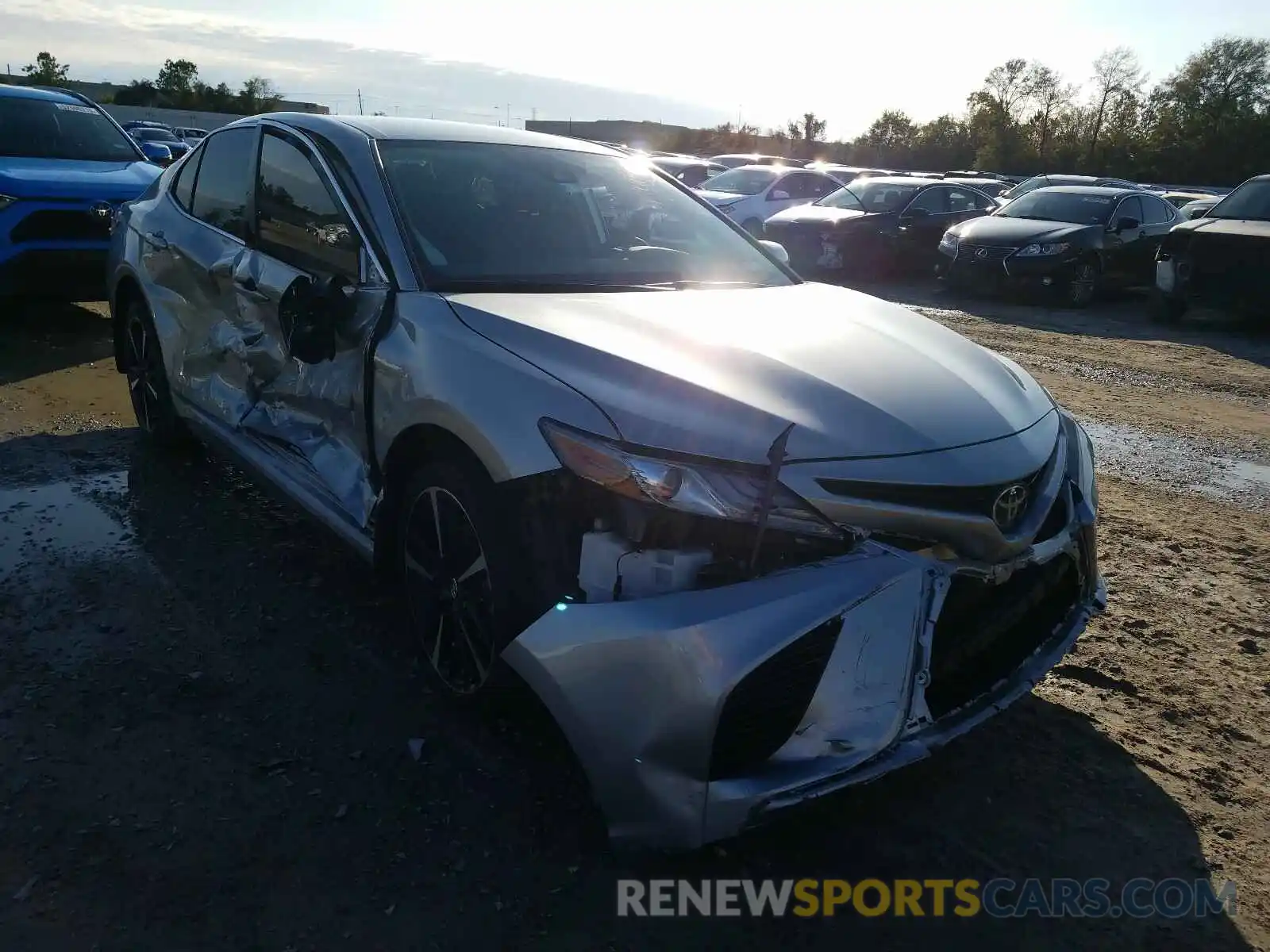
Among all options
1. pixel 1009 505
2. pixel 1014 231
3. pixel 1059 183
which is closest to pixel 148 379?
pixel 1009 505

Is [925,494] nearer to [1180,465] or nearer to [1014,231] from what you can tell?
[1180,465]

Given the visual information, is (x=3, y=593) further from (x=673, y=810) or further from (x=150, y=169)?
(x=150, y=169)

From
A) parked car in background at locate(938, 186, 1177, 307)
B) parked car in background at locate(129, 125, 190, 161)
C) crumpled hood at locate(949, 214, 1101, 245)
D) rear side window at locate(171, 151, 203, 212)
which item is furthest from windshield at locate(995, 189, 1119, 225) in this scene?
parked car in background at locate(129, 125, 190, 161)

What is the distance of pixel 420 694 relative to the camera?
3145 mm

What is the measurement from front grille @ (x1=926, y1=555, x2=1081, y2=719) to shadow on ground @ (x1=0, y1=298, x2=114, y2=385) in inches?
251

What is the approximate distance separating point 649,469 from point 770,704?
581 mm

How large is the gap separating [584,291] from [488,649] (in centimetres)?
120

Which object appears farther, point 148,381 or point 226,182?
point 148,381

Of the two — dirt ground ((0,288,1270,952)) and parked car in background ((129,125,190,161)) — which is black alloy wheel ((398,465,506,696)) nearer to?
dirt ground ((0,288,1270,952))

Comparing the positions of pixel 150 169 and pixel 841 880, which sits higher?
pixel 150 169

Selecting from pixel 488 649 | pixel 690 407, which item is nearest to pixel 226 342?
pixel 488 649

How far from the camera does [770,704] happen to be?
214 cm

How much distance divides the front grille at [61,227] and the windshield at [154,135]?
83.2 ft

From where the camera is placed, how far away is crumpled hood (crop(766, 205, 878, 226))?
14.3 meters
